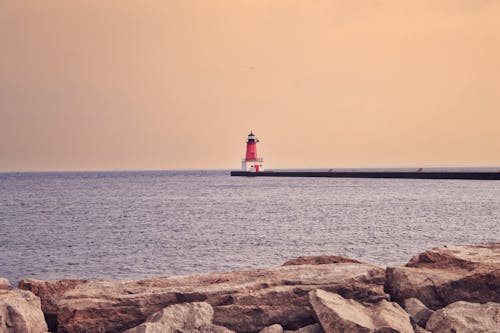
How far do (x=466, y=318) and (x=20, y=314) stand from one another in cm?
462

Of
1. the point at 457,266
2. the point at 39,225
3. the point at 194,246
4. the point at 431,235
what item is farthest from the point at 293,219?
the point at 457,266

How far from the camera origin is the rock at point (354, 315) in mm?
6094

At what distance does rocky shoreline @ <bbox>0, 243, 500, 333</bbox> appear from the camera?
636 cm

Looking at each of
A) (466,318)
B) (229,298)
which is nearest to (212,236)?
(229,298)

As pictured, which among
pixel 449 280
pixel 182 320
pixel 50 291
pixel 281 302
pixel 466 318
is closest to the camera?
pixel 466 318

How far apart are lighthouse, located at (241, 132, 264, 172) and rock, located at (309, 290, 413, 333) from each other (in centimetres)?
8351

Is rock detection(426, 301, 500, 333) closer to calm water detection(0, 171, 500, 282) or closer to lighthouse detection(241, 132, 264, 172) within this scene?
calm water detection(0, 171, 500, 282)

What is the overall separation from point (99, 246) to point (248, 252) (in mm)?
6494

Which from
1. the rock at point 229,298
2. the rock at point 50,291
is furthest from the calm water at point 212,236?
the rock at point 229,298

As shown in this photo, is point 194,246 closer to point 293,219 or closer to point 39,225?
point 293,219

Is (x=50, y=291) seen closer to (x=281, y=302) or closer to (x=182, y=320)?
(x=182, y=320)

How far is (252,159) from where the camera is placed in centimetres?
9644

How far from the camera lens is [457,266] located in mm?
7699

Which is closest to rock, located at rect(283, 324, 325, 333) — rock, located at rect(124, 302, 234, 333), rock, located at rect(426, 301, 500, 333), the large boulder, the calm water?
the large boulder
